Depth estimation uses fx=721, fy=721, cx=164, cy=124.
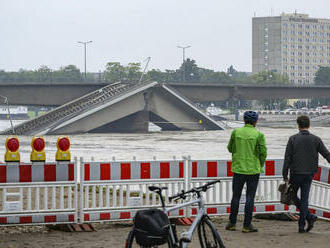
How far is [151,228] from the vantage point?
19.7 feet

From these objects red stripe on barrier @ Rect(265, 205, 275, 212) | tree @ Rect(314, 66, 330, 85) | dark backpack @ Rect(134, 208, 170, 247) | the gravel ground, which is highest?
tree @ Rect(314, 66, 330, 85)

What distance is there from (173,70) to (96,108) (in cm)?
11224

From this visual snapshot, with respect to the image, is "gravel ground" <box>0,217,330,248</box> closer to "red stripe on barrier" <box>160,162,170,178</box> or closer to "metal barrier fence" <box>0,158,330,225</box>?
"metal barrier fence" <box>0,158,330,225</box>

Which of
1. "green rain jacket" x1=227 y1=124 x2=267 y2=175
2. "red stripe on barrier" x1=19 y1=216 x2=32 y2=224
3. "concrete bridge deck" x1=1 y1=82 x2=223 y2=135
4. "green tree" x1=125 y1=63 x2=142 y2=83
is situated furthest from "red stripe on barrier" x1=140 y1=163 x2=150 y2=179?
"green tree" x1=125 y1=63 x2=142 y2=83

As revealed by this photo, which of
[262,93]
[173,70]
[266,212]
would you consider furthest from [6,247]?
[173,70]

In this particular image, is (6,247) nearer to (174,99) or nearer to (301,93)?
(174,99)

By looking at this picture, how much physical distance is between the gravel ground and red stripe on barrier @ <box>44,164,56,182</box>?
2.43 ft

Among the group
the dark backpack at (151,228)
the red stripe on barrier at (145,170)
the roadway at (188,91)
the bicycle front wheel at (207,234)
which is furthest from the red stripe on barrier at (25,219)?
the roadway at (188,91)

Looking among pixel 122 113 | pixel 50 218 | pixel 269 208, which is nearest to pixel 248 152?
pixel 269 208

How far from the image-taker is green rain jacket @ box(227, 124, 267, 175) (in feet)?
30.8

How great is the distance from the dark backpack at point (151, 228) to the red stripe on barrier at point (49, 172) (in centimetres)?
388

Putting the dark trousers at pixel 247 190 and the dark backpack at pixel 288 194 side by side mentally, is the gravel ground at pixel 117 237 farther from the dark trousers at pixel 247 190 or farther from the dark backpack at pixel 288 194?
the dark backpack at pixel 288 194

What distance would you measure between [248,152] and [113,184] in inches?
77.8

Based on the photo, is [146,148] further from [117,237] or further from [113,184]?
[117,237]
